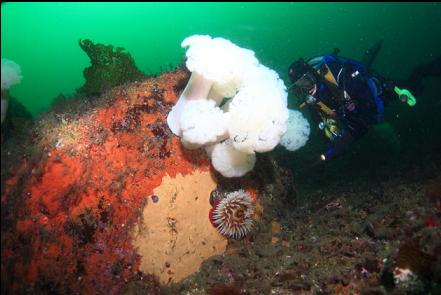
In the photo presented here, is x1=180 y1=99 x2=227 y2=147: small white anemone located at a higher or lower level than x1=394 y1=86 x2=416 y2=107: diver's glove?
higher

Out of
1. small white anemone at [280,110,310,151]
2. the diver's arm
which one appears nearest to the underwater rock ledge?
small white anemone at [280,110,310,151]

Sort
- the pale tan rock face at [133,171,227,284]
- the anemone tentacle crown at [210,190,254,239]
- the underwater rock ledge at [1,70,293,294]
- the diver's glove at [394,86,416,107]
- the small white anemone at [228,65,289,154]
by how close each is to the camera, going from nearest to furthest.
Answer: the underwater rock ledge at [1,70,293,294], the small white anemone at [228,65,289,154], the pale tan rock face at [133,171,227,284], the anemone tentacle crown at [210,190,254,239], the diver's glove at [394,86,416,107]

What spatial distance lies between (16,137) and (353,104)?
5519mm

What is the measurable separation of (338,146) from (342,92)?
1.18m

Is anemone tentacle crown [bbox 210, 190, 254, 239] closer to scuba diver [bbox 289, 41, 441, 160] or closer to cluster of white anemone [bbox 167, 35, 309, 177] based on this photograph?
cluster of white anemone [bbox 167, 35, 309, 177]

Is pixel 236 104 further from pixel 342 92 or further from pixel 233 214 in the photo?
pixel 342 92

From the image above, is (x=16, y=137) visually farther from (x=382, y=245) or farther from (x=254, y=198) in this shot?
(x=382, y=245)

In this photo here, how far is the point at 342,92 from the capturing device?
6094 millimetres

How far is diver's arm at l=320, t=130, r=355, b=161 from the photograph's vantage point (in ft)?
18.3

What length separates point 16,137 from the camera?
374 centimetres

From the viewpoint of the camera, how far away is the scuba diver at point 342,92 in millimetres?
5988

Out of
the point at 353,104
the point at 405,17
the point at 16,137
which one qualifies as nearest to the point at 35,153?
the point at 16,137

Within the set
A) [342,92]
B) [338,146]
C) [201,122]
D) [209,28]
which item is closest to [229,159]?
[201,122]

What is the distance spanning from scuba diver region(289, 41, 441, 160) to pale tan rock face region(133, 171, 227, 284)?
2804 mm
